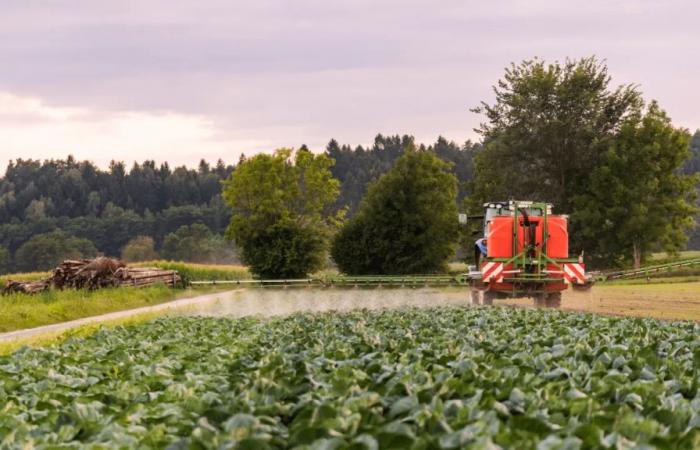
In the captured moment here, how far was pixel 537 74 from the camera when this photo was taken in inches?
2314

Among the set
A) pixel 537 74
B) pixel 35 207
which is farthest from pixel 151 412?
pixel 35 207

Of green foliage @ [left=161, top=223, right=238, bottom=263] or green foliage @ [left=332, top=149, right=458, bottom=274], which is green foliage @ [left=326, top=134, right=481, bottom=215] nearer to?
green foliage @ [left=161, top=223, right=238, bottom=263]

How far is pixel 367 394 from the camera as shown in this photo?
5.33m

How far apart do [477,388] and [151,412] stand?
234 cm

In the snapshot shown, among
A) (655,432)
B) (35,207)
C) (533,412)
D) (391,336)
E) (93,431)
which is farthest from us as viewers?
(35,207)

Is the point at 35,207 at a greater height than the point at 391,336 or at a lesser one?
greater

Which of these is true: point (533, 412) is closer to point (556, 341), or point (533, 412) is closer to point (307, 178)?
point (556, 341)

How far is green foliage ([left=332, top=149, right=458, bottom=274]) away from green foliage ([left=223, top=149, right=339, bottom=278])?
98.7 inches

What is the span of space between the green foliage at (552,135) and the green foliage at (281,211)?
11.5m

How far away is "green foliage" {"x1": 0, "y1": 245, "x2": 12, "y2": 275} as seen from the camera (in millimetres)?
120325

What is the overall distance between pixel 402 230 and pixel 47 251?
7814 cm

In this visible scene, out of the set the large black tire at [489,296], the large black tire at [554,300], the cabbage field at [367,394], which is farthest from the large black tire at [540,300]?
the cabbage field at [367,394]

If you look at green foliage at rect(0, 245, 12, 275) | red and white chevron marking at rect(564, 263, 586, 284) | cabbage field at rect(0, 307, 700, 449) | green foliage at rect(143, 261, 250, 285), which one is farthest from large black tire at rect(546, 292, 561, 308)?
green foliage at rect(0, 245, 12, 275)

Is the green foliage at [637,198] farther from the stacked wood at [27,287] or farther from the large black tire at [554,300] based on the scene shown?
the stacked wood at [27,287]
